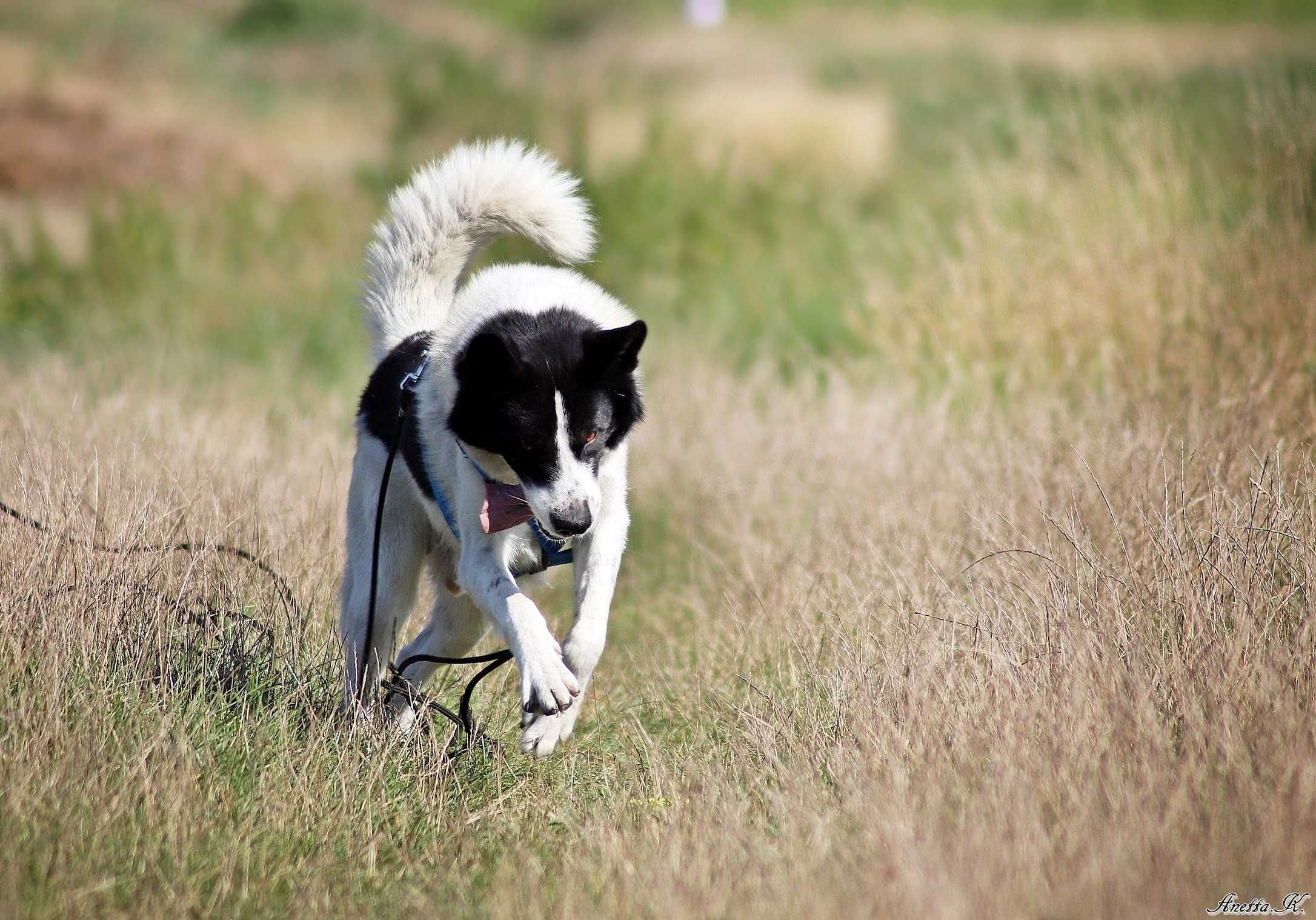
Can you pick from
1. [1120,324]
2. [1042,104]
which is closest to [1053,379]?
[1120,324]

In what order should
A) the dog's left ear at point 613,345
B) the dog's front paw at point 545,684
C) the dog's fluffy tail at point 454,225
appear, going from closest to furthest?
the dog's front paw at point 545,684, the dog's left ear at point 613,345, the dog's fluffy tail at point 454,225

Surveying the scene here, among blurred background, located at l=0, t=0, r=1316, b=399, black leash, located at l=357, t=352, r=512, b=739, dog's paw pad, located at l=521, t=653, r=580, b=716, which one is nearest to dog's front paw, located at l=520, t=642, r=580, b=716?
dog's paw pad, located at l=521, t=653, r=580, b=716

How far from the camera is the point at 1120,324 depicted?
7070 mm

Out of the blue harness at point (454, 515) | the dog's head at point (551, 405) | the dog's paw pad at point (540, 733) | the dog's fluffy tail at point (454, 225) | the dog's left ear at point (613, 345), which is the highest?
the dog's fluffy tail at point (454, 225)

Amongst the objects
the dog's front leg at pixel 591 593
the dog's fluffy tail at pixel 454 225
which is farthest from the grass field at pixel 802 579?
the dog's fluffy tail at pixel 454 225

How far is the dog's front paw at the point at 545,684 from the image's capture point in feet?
11.2

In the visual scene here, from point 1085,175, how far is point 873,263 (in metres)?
3.29

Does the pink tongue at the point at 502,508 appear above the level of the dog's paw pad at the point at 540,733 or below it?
above

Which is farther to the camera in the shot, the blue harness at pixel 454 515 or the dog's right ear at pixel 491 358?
the blue harness at pixel 454 515

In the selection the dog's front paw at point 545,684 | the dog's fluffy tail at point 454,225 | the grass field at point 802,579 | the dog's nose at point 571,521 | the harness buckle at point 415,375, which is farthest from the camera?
the dog's fluffy tail at point 454,225

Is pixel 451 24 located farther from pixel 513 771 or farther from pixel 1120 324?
pixel 513 771

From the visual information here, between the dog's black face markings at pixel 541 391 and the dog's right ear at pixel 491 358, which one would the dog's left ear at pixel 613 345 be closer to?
the dog's black face markings at pixel 541 391

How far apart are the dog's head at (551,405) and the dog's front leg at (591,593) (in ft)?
0.40

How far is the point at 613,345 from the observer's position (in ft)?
12.5
